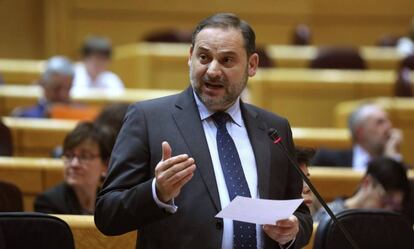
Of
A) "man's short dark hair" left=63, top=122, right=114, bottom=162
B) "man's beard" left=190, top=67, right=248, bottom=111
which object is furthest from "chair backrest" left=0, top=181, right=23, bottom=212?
"man's beard" left=190, top=67, right=248, bottom=111

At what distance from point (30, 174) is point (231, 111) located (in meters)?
2.14

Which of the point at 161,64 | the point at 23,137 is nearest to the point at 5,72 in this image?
the point at 161,64

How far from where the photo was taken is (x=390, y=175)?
13.3 feet

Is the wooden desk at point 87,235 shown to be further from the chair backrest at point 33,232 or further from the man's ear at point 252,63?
the man's ear at point 252,63

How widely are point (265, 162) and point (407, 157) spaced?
415 centimetres

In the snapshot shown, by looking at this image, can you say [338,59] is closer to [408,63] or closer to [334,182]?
[408,63]

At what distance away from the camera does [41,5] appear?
10.7 m

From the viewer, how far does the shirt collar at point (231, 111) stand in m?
2.62

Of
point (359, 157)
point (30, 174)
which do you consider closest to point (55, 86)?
point (30, 174)

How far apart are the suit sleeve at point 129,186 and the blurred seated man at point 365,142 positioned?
3.02 metres

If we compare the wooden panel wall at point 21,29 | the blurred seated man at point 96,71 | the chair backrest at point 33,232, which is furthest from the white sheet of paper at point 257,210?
the wooden panel wall at point 21,29

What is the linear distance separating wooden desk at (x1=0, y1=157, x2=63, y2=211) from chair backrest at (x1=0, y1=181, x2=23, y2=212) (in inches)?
37.0

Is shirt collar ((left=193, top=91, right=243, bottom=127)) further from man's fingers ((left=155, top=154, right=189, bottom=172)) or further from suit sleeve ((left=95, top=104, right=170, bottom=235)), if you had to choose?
man's fingers ((left=155, top=154, right=189, bottom=172))

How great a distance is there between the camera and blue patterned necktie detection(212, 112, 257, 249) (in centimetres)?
251
